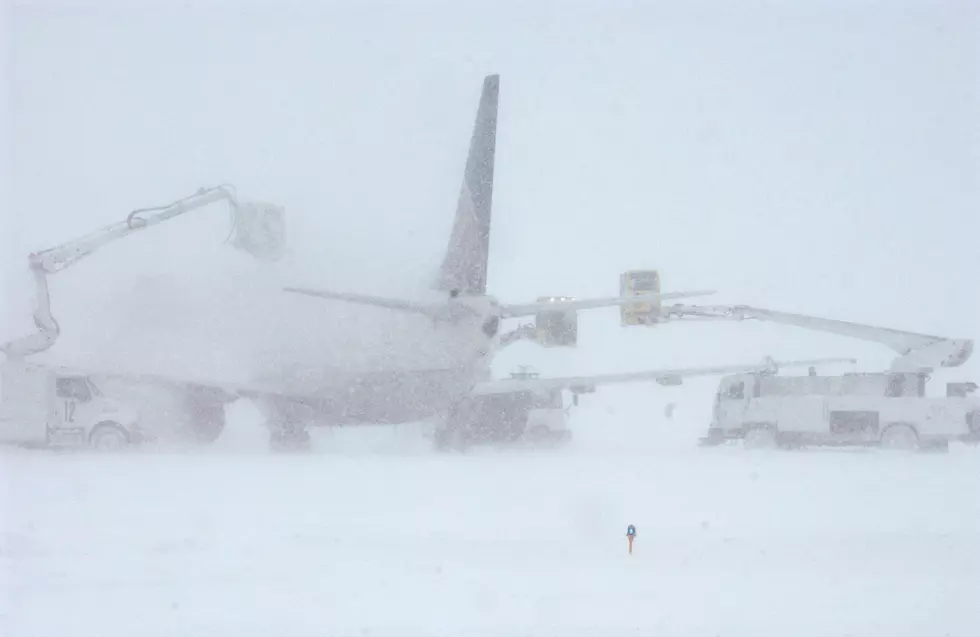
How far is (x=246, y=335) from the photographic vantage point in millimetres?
20453

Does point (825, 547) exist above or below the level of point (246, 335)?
below

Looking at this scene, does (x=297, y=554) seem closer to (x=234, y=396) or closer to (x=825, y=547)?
(x=825, y=547)

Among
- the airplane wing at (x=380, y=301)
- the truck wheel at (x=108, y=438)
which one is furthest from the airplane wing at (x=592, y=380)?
the truck wheel at (x=108, y=438)

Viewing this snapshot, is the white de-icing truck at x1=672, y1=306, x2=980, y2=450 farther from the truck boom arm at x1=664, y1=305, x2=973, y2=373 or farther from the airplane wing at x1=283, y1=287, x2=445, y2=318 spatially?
the airplane wing at x1=283, y1=287, x2=445, y2=318

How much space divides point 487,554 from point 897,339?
13.5m

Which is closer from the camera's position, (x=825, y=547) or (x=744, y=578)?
(x=744, y=578)

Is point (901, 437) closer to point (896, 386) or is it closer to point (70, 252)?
point (896, 386)

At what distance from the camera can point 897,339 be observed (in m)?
17.3

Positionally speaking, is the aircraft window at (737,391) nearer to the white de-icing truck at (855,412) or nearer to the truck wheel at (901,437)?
the white de-icing truck at (855,412)

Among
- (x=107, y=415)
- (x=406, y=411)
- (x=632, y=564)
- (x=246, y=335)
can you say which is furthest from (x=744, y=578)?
(x=246, y=335)

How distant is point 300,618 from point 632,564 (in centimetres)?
265

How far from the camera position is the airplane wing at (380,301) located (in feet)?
47.9

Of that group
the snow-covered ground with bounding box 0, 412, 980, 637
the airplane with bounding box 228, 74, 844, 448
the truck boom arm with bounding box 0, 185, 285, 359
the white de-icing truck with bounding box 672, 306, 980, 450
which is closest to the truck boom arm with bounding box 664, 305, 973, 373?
the white de-icing truck with bounding box 672, 306, 980, 450

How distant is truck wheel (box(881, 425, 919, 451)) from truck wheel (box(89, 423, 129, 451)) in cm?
1490
